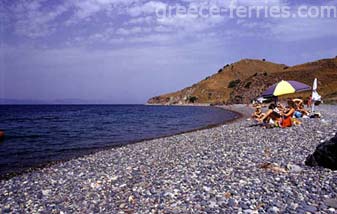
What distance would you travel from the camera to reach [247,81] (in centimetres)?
12875

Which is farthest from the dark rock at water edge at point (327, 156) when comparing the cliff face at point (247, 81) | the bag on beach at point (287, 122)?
the cliff face at point (247, 81)

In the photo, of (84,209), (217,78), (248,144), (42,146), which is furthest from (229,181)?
(217,78)

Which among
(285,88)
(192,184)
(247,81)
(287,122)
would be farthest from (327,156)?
(247,81)

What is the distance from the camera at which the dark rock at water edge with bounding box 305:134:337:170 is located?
351 inches

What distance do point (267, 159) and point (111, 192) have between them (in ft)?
18.4

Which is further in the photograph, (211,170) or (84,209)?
(211,170)

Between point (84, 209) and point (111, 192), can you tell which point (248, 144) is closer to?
point (111, 192)

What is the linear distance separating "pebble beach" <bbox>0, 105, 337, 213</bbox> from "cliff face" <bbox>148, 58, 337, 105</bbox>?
213 ft

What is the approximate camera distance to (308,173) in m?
8.78

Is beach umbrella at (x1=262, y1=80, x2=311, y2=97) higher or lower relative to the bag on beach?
higher

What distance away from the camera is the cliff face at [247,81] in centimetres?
10100

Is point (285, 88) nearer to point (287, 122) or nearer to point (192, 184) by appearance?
point (287, 122)

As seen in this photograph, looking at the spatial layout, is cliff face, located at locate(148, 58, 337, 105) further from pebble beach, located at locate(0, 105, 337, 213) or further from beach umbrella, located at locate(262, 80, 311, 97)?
pebble beach, located at locate(0, 105, 337, 213)

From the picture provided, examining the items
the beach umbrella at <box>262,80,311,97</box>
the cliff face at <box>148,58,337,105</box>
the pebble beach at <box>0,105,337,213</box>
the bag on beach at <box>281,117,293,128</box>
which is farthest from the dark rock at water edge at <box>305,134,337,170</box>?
the cliff face at <box>148,58,337,105</box>
